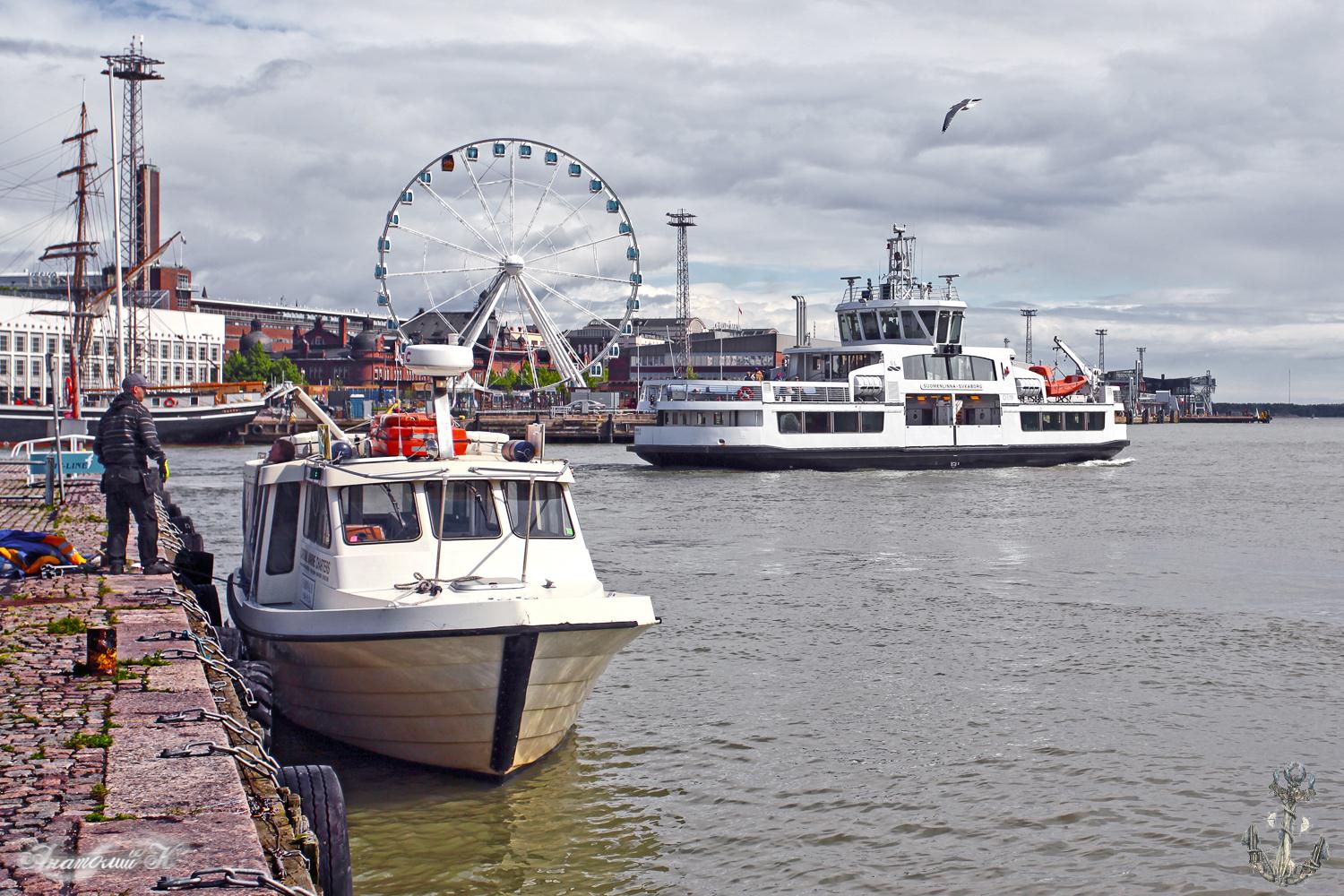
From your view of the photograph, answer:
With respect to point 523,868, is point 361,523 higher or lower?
higher

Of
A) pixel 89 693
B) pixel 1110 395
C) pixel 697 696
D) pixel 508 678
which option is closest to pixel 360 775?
pixel 508 678

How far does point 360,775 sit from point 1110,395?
224ft

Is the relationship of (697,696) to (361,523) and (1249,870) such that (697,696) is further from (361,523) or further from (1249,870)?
(1249,870)

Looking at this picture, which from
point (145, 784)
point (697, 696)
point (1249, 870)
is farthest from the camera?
point (697, 696)

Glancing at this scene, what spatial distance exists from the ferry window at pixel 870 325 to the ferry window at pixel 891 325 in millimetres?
385

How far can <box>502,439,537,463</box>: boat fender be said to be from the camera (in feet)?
46.4

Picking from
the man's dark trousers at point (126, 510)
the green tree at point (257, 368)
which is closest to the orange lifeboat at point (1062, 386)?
the man's dark trousers at point (126, 510)

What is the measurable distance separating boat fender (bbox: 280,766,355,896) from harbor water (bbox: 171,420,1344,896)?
242 centimetres

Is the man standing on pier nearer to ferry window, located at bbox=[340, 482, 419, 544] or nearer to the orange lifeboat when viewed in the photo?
ferry window, located at bbox=[340, 482, 419, 544]

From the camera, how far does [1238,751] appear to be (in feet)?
47.0

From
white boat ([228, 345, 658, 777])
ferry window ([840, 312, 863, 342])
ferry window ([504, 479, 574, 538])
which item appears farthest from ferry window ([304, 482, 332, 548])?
ferry window ([840, 312, 863, 342])

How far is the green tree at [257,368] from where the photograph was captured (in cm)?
14588

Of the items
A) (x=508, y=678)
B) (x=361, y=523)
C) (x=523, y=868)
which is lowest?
(x=523, y=868)

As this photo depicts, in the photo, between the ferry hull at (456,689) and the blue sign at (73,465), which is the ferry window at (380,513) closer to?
the ferry hull at (456,689)
